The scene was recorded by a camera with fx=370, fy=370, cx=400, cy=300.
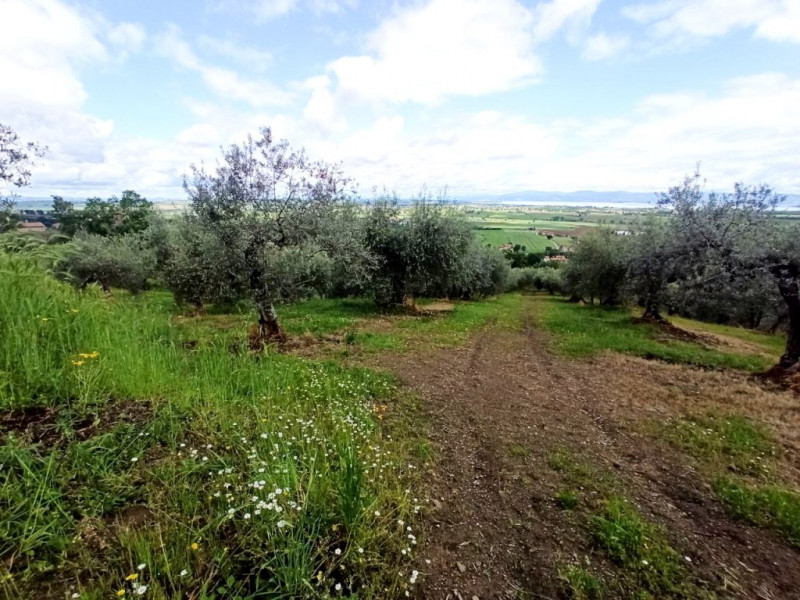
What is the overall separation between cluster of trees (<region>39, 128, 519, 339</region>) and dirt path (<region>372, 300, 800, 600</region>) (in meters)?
5.27

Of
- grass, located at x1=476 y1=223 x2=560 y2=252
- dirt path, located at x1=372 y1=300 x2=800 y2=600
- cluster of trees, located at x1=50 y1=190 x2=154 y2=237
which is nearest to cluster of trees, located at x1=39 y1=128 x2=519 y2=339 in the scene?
dirt path, located at x1=372 y1=300 x2=800 y2=600

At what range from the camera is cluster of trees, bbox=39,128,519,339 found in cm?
1147

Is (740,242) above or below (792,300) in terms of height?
above

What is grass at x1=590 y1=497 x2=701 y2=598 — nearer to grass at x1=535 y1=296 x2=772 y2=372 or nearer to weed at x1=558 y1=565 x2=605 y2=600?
weed at x1=558 y1=565 x2=605 y2=600

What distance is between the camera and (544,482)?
16.8 feet

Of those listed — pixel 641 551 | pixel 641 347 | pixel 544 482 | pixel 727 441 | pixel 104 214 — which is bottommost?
pixel 641 347

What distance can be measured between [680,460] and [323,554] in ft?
19.8

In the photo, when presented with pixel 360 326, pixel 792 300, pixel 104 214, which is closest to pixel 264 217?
pixel 360 326

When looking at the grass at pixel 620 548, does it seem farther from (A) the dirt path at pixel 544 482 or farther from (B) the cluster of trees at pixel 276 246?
(B) the cluster of trees at pixel 276 246

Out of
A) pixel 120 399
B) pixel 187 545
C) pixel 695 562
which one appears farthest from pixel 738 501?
pixel 120 399

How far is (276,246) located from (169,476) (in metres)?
9.26

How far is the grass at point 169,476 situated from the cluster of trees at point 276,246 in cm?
216

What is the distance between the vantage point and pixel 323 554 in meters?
3.13

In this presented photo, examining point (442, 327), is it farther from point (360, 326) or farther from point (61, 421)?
point (61, 421)
